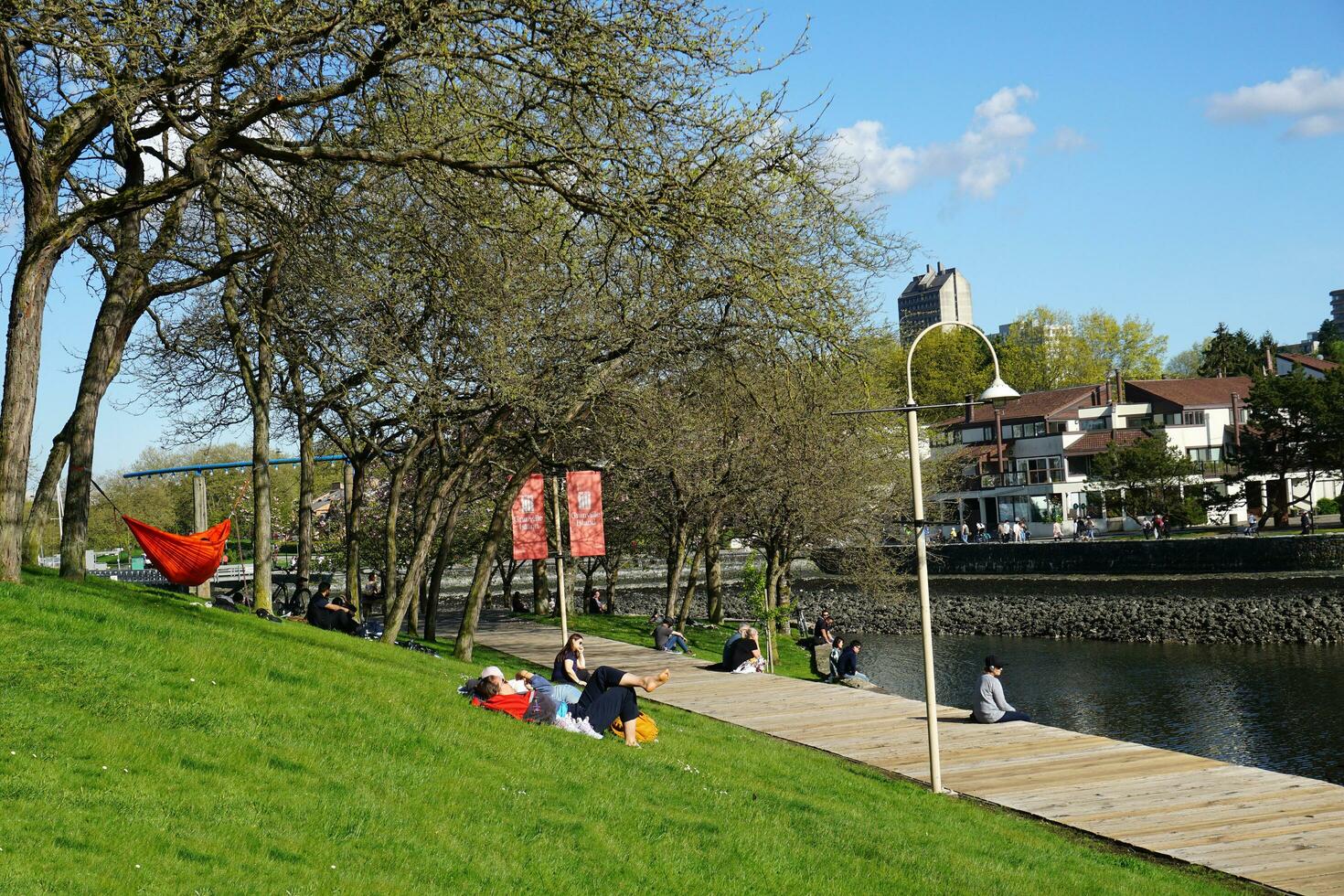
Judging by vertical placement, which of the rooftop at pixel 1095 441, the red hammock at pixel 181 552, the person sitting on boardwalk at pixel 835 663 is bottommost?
the person sitting on boardwalk at pixel 835 663

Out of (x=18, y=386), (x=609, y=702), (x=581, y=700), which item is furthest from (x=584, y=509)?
(x=18, y=386)

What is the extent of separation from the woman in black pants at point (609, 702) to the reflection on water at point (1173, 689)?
611 inches

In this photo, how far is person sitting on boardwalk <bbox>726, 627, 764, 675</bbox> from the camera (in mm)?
25438

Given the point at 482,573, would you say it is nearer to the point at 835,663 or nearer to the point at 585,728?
the point at 835,663

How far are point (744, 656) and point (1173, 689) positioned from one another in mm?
14800

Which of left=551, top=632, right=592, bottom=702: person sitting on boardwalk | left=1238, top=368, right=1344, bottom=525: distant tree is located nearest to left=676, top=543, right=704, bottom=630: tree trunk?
left=551, top=632, right=592, bottom=702: person sitting on boardwalk

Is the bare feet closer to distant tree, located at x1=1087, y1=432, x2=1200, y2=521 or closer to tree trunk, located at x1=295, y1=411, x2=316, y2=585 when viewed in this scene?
tree trunk, located at x1=295, y1=411, x2=316, y2=585

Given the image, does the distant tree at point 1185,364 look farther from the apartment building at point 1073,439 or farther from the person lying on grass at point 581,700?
the person lying on grass at point 581,700

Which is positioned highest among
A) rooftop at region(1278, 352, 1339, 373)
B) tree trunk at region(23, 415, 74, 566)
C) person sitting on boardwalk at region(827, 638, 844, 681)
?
rooftop at region(1278, 352, 1339, 373)

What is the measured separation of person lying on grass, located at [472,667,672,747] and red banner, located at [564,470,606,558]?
10.1 metres

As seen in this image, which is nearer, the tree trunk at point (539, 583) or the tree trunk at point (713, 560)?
the tree trunk at point (713, 560)

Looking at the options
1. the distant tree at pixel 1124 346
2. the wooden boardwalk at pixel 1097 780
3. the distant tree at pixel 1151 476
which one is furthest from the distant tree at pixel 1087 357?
the wooden boardwalk at pixel 1097 780

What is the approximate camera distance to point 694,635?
38844 mm

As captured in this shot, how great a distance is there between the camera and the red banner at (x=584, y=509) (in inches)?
929
